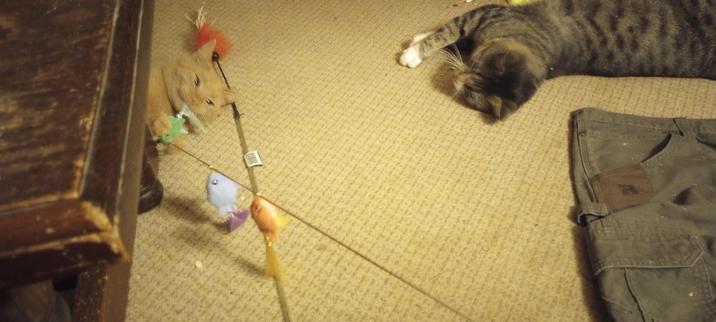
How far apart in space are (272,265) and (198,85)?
436 mm

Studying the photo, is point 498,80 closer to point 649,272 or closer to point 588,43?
point 588,43

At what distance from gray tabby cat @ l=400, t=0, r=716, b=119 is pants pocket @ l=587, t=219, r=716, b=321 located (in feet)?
1.33

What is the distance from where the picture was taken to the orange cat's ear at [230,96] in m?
1.04

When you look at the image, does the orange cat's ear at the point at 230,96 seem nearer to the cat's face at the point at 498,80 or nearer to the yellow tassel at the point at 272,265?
the yellow tassel at the point at 272,265

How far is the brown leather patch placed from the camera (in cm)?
90

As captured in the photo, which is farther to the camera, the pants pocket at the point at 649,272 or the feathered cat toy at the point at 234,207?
the pants pocket at the point at 649,272

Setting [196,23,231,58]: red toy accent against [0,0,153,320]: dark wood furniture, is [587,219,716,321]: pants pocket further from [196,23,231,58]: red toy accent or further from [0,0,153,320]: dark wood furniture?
[196,23,231,58]: red toy accent

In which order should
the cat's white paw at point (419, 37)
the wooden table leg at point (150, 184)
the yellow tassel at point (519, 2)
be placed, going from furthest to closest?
1. the yellow tassel at point (519, 2)
2. the cat's white paw at point (419, 37)
3. the wooden table leg at point (150, 184)

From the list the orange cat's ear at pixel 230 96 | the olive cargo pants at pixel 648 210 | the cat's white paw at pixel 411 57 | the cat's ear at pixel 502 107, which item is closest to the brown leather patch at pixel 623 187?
the olive cargo pants at pixel 648 210

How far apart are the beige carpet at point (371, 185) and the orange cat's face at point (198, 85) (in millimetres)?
76

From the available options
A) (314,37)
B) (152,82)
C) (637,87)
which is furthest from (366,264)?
(637,87)

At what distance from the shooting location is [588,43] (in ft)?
3.89

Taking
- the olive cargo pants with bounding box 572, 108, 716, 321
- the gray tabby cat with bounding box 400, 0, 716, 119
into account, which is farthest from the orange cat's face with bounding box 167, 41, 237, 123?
the olive cargo pants with bounding box 572, 108, 716, 321

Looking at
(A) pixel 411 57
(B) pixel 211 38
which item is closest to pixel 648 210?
(A) pixel 411 57
